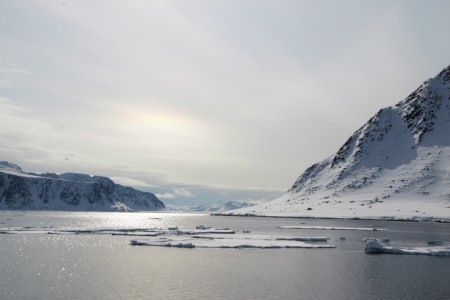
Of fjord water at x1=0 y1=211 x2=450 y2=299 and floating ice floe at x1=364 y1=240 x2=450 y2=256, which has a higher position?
floating ice floe at x1=364 y1=240 x2=450 y2=256

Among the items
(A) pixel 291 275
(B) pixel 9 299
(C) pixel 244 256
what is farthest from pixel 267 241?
(B) pixel 9 299

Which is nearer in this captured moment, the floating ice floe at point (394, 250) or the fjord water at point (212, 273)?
the fjord water at point (212, 273)

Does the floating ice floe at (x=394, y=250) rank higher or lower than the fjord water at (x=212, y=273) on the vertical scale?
higher

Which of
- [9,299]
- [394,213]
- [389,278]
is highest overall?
[394,213]

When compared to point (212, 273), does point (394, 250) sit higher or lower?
higher

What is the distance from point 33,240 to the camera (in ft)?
276

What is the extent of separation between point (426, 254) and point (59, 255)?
181ft

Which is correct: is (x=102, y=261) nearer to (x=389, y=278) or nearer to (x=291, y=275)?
(x=291, y=275)

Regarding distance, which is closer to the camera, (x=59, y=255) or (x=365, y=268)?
(x=365, y=268)

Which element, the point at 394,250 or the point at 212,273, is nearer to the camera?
the point at 212,273

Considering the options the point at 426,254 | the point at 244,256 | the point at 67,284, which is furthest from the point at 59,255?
the point at 426,254

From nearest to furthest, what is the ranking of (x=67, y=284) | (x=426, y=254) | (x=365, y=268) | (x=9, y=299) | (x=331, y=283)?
(x=9, y=299) → (x=67, y=284) → (x=331, y=283) → (x=365, y=268) → (x=426, y=254)

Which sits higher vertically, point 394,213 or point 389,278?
point 394,213

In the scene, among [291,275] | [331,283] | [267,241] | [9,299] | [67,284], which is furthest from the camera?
[267,241]
